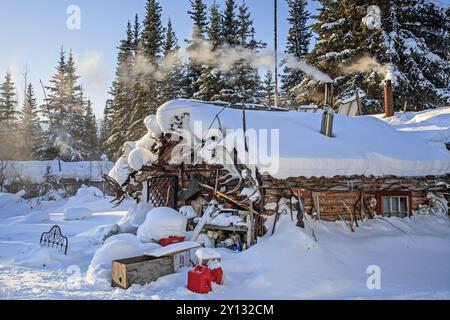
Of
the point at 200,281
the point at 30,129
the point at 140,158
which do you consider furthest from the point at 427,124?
the point at 30,129

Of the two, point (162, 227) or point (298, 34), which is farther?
point (298, 34)

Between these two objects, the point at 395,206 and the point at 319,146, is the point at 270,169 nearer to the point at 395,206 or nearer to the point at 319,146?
the point at 319,146

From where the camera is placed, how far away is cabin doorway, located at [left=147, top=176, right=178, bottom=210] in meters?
11.7

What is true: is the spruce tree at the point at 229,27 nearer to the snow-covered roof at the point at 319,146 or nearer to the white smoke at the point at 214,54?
the white smoke at the point at 214,54

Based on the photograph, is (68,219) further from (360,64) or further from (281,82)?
(281,82)

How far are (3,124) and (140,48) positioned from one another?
26.0 metres

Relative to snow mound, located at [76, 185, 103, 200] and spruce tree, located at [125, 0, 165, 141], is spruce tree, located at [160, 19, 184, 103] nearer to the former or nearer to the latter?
spruce tree, located at [125, 0, 165, 141]

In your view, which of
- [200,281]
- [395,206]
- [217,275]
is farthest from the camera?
[395,206]

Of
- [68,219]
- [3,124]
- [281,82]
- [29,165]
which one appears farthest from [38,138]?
[281,82]

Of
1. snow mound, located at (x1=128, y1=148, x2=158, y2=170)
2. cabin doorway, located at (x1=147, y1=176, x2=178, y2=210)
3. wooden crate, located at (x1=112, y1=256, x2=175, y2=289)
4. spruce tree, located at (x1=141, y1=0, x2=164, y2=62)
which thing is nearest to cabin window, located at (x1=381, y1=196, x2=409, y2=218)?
cabin doorway, located at (x1=147, y1=176, x2=178, y2=210)

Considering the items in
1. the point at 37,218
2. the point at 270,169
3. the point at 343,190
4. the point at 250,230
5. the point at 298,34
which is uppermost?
the point at 298,34

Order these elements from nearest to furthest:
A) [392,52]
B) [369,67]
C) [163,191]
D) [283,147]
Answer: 1. [283,147]
2. [163,191]
3. [392,52]
4. [369,67]

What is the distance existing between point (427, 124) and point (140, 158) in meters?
12.0

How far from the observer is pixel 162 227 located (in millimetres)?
9312
